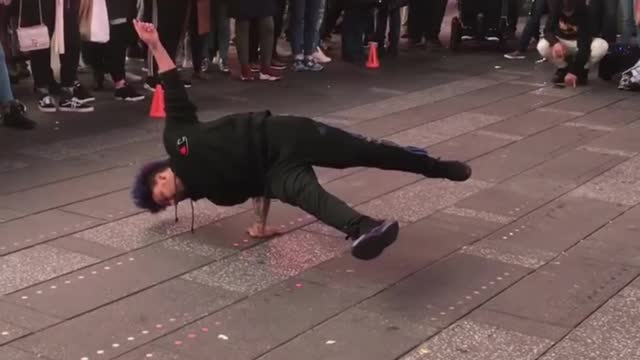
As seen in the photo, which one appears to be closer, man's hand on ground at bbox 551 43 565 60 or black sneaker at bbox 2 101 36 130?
black sneaker at bbox 2 101 36 130

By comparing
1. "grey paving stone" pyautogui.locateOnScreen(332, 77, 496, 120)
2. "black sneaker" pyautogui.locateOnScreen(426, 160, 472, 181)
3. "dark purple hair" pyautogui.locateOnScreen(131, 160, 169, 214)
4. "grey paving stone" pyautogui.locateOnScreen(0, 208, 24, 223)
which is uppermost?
"black sneaker" pyautogui.locateOnScreen(426, 160, 472, 181)

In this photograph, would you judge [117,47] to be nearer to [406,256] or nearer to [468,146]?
[468,146]

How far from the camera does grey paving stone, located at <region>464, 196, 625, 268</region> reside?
14.7 feet

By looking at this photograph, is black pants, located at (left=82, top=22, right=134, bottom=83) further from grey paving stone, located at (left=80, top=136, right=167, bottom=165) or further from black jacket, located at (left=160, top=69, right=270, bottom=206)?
black jacket, located at (left=160, top=69, right=270, bottom=206)

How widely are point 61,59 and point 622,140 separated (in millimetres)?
4308

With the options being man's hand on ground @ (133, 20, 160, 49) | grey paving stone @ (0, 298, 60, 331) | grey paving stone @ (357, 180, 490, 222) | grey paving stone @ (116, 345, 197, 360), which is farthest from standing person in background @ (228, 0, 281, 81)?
grey paving stone @ (116, 345, 197, 360)

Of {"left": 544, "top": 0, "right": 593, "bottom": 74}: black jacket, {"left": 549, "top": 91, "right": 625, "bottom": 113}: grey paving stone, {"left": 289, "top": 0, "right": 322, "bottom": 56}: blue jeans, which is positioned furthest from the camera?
{"left": 289, "top": 0, "right": 322, "bottom": 56}: blue jeans

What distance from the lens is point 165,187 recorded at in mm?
4512

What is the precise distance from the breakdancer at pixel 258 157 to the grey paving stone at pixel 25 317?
978mm

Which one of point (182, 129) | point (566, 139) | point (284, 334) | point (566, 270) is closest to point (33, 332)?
point (284, 334)

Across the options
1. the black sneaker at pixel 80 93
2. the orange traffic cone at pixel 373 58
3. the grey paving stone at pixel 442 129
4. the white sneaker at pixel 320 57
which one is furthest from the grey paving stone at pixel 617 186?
the white sneaker at pixel 320 57

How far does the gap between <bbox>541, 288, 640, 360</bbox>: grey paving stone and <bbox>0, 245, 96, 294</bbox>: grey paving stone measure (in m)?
2.10

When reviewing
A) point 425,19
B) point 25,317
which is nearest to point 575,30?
point 425,19

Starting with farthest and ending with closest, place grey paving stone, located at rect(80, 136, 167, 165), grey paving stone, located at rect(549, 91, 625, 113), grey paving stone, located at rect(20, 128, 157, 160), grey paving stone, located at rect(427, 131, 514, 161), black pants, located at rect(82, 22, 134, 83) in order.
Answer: grey paving stone, located at rect(549, 91, 625, 113) < black pants, located at rect(82, 22, 134, 83) < grey paving stone, located at rect(427, 131, 514, 161) < grey paving stone, located at rect(20, 128, 157, 160) < grey paving stone, located at rect(80, 136, 167, 165)
